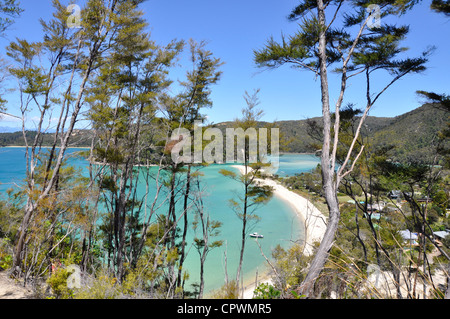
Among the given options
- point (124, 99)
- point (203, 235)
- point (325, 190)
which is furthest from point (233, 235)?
point (325, 190)

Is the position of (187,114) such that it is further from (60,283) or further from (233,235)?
(233,235)

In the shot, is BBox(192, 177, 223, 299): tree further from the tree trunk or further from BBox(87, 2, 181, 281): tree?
the tree trunk

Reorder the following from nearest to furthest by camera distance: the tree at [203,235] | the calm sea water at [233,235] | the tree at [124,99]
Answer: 1. the tree at [124,99]
2. the tree at [203,235]
3. the calm sea water at [233,235]

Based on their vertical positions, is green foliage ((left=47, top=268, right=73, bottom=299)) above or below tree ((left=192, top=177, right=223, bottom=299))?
above

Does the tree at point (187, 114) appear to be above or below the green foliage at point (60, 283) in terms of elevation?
above

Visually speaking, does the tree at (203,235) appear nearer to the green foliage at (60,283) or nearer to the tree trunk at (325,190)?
the green foliage at (60,283)

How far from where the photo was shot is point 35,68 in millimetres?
5867

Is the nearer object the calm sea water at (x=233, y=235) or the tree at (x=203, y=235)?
the tree at (x=203, y=235)

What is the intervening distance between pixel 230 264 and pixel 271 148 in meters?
9.61

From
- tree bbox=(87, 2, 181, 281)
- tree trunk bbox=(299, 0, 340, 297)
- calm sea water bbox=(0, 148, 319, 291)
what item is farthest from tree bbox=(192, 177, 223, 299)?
tree trunk bbox=(299, 0, 340, 297)

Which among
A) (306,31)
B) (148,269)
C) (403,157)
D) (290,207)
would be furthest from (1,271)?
(290,207)

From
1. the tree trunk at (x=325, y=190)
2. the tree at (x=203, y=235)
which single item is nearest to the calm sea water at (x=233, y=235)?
the tree at (x=203, y=235)

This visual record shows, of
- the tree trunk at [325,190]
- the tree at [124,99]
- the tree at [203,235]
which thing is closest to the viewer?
the tree trunk at [325,190]

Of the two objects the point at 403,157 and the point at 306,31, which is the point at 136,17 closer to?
the point at 306,31
